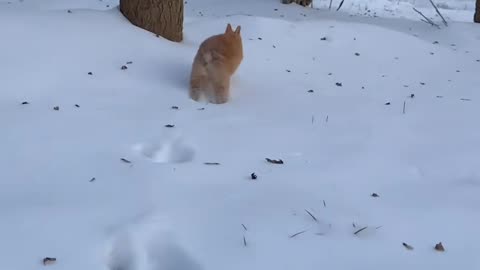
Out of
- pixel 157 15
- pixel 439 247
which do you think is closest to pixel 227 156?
pixel 439 247

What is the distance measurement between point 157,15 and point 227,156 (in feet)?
5.89

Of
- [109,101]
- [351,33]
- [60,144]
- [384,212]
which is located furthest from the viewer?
[351,33]

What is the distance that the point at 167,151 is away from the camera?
2.18 metres

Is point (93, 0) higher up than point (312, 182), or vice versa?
point (312, 182)

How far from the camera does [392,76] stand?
11.8ft

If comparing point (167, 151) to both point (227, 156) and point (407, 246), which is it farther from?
point (407, 246)

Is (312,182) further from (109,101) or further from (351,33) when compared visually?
(351,33)

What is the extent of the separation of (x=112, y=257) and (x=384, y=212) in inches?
32.7

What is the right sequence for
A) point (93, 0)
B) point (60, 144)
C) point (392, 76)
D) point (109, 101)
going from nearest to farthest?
point (60, 144)
point (109, 101)
point (392, 76)
point (93, 0)

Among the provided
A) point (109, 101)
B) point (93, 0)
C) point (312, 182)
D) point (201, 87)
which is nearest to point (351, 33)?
point (201, 87)

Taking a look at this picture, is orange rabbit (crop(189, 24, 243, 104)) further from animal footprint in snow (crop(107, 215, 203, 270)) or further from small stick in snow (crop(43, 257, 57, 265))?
small stick in snow (crop(43, 257, 57, 265))

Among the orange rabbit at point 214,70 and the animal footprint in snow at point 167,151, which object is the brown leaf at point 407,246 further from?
the orange rabbit at point 214,70

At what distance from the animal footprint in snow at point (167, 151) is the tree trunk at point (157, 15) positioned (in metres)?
1.60

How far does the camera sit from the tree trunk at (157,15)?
3.62 m
